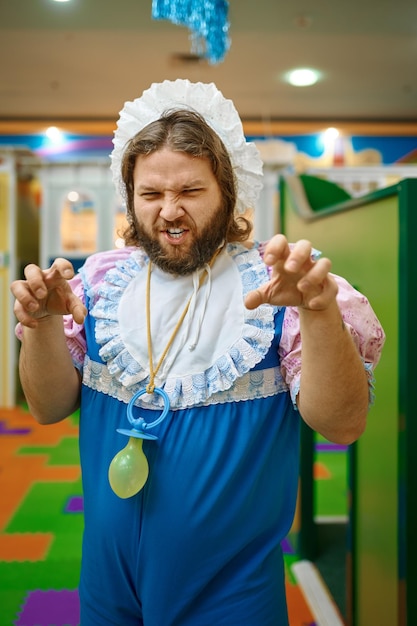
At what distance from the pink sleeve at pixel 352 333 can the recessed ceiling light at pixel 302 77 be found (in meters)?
5.19

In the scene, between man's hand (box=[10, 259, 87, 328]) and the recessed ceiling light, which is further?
the recessed ceiling light

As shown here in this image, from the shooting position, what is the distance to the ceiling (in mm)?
4465

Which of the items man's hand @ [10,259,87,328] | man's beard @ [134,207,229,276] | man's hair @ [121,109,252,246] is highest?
man's hair @ [121,109,252,246]

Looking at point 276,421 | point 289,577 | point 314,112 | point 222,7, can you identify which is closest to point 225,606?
point 276,421

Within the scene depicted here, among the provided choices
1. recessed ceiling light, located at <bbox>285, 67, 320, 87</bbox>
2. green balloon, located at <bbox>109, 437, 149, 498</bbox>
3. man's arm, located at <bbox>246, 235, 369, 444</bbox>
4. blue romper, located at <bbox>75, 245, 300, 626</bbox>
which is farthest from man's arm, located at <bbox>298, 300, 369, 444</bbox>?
recessed ceiling light, located at <bbox>285, 67, 320, 87</bbox>

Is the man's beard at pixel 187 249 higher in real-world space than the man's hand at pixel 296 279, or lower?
higher

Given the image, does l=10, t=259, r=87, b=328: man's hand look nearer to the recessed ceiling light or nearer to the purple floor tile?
the purple floor tile

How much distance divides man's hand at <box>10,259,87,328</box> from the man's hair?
0.27 meters

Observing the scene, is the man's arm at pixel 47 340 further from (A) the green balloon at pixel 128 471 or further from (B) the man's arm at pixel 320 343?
(B) the man's arm at pixel 320 343

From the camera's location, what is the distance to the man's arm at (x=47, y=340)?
92 cm

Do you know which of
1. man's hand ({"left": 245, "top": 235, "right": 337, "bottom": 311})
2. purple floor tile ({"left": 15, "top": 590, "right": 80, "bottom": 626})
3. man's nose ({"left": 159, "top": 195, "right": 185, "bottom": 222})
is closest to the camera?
man's hand ({"left": 245, "top": 235, "right": 337, "bottom": 311})

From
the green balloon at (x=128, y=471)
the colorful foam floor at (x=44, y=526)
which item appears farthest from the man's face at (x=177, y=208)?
the colorful foam floor at (x=44, y=526)

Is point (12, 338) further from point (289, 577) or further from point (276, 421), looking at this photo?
point (276, 421)

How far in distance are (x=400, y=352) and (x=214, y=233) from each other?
0.50 m
